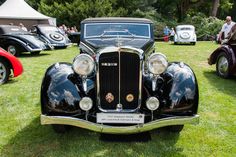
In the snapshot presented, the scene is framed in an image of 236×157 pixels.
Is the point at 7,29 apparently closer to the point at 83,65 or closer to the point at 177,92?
the point at 83,65

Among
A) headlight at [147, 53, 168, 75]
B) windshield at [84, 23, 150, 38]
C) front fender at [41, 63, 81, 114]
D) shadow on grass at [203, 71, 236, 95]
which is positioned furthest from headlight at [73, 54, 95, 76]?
shadow on grass at [203, 71, 236, 95]

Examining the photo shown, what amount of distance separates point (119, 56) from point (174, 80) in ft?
2.89

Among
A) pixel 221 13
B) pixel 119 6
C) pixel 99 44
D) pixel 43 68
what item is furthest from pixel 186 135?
pixel 221 13

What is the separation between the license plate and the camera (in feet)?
13.0

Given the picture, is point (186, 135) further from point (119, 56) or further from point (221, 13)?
point (221, 13)

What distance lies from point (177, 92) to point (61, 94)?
60.7 inches

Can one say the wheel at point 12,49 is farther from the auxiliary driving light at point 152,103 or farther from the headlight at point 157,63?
the auxiliary driving light at point 152,103

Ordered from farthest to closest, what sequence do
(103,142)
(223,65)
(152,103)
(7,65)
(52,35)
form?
(52,35) → (223,65) → (7,65) → (103,142) → (152,103)

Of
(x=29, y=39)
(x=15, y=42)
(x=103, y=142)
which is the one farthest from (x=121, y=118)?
(x=29, y=39)

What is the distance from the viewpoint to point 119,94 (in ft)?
13.7

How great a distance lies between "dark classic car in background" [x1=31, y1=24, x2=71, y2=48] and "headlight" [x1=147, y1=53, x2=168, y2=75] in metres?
13.1

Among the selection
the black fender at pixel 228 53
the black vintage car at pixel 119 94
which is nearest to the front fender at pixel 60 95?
the black vintage car at pixel 119 94

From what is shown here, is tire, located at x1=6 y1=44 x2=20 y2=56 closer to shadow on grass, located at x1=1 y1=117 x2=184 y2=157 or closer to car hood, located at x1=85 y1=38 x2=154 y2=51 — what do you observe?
car hood, located at x1=85 y1=38 x2=154 y2=51

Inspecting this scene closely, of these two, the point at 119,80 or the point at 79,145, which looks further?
the point at 79,145
